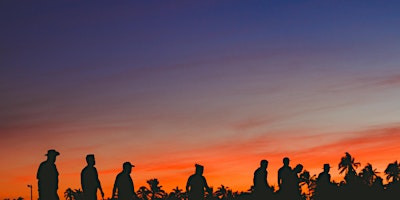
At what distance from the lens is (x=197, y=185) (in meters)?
27.0

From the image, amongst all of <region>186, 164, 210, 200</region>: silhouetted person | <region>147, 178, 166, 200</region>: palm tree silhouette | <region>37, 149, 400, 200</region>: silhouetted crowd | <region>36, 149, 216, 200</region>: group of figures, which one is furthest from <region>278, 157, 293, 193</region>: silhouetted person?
<region>147, 178, 166, 200</region>: palm tree silhouette

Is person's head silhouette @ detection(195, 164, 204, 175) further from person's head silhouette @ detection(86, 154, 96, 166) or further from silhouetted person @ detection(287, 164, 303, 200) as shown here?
person's head silhouette @ detection(86, 154, 96, 166)

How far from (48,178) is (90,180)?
59.7 inches

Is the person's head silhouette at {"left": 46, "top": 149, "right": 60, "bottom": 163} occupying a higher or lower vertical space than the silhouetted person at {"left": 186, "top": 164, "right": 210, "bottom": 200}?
higher

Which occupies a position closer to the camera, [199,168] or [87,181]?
[87,181]

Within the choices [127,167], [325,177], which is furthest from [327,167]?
[127,167]

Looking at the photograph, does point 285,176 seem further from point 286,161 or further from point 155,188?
point 155,188

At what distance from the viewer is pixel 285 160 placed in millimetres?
27688

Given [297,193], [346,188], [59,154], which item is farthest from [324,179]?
[59,154]

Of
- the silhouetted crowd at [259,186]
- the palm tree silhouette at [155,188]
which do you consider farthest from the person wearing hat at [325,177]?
the palm tree silhouette at [155,188]

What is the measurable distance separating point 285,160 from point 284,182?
3.58 feet

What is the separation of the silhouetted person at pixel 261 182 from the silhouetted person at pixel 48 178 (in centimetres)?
815

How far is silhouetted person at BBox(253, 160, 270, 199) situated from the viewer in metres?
27.9

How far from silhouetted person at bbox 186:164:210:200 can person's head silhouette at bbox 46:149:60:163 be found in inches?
219
